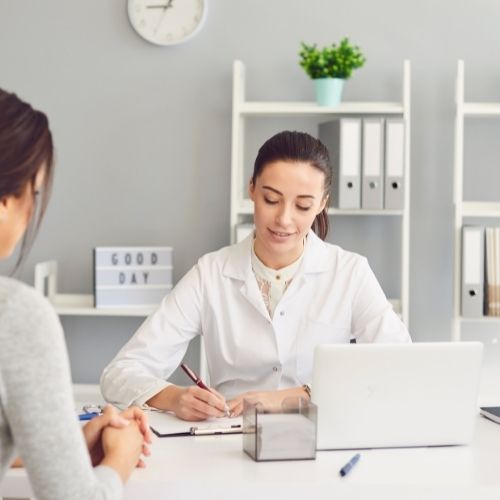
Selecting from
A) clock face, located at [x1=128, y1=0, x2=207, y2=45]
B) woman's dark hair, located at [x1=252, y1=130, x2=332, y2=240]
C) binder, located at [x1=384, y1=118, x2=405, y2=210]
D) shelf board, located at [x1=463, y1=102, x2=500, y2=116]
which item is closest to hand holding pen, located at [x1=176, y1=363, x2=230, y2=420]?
woman's dark hair, located at [x1=252, y1=130, x2=332, y2=240]

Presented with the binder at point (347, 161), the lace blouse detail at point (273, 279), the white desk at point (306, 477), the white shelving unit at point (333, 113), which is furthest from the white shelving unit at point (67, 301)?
the white desk at point (306, 477)

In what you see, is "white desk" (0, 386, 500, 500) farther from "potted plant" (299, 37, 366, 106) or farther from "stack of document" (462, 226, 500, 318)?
"potted plant" (299, 37, 366, 106)

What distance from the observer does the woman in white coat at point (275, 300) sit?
244 cm

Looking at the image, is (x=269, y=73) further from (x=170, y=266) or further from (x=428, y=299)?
(x=428, y=299)

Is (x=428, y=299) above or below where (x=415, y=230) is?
below

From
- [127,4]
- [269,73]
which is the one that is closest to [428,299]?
[269,73]

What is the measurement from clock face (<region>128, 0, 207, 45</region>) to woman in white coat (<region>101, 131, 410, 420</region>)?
1418 mm

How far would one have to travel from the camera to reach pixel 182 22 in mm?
3773

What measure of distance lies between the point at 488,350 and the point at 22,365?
2.88 metres

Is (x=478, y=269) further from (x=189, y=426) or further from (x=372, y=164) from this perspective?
(x=189, y=426)

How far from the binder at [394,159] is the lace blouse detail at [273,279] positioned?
1063 millimetres

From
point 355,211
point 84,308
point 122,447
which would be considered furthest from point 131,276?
point 122,447

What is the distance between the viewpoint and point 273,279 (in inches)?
99.7

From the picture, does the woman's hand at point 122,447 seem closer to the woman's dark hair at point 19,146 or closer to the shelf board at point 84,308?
the woman's dark hair at point 19,146
